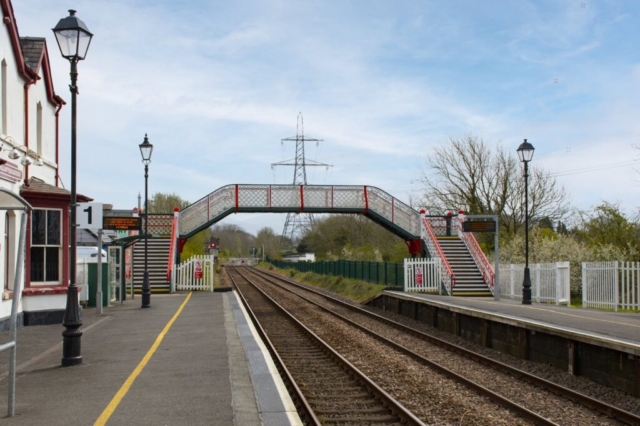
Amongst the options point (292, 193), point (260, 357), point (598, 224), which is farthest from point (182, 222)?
point (260, 357)

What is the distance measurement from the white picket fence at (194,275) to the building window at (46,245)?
14.1 metres

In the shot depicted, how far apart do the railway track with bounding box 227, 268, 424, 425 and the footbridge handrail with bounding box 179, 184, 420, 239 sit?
17628 mm

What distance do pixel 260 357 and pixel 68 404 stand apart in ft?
12.5

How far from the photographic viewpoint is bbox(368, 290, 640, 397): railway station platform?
35.3 ft

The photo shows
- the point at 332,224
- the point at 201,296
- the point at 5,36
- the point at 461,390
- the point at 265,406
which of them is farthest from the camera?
the point at 332,224

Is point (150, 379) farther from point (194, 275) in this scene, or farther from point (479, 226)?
point (194, 275)

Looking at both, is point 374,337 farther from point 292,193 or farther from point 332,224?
point 332,224

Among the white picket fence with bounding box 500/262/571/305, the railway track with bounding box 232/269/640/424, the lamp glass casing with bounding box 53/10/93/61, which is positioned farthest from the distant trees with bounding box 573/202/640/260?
the lamp glass casing with bounding box 53/10/93/61

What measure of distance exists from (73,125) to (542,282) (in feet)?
60.3

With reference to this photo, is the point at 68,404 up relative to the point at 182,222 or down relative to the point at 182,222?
down

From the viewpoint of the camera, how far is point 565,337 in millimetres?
12383

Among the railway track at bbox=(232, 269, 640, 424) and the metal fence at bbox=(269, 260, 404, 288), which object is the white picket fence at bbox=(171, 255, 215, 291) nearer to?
the metal fence at bbox=(269, 260, 404, 288)

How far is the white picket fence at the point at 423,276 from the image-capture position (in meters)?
29.0

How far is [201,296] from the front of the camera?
27922 millimetres
